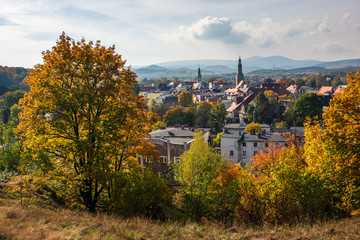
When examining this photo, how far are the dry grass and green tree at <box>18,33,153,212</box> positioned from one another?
1.67 metres

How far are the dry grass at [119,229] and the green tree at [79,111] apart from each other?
1.67 m

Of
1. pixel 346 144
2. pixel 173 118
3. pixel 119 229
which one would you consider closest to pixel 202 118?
pixel 173 118

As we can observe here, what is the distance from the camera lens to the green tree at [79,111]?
13156 mm

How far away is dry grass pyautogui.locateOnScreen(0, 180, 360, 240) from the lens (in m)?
11.1

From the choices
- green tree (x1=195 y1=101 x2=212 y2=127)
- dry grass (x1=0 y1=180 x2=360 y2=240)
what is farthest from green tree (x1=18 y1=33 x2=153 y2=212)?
green tree (x1=195 y1=101 x2=212 y2=127)

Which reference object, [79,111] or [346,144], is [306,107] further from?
[79,111]

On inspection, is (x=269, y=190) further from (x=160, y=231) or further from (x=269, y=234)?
(x=160, y=231)

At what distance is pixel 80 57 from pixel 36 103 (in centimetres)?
305

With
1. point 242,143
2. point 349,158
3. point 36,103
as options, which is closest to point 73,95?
point 36,103

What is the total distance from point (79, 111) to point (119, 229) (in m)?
5.84

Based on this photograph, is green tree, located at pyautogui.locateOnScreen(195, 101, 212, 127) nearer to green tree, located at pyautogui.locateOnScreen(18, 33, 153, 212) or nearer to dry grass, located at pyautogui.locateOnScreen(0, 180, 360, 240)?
green tree, located at pyautogui.locateOnScreen(18, 33, 153, 212)

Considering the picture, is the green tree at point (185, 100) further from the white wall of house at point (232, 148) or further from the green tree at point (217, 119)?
the white wall of house at point (232, 148)

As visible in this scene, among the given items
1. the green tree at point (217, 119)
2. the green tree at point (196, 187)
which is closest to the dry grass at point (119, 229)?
the green tree at point (196, 187)

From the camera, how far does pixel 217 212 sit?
17375mm
